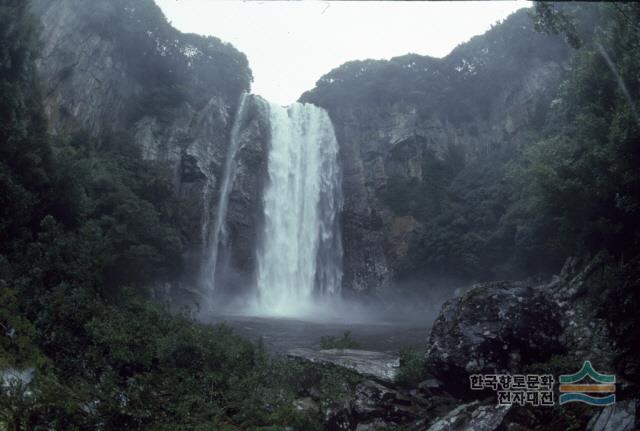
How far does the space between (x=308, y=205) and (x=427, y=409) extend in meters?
24.7

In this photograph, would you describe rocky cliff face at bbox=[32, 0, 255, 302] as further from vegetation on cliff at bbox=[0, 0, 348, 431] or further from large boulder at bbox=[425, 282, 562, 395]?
large boulder at bbox=[425, 282, 562, 395]

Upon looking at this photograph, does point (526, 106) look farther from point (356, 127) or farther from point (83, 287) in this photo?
point (83, 287)

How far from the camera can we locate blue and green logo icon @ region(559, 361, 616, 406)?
17.7ft

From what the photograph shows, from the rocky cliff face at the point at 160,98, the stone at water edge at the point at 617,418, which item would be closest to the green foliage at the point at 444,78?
the rocky cliff face at the point at 160,98

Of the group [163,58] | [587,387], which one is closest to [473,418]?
[587,387]

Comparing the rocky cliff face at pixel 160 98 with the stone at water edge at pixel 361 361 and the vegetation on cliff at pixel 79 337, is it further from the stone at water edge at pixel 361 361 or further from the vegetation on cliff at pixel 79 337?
the stone at water edge at pixel 361 361

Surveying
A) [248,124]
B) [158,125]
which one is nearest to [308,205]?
[248,124]

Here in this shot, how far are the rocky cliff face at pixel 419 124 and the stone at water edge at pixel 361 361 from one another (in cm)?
2023

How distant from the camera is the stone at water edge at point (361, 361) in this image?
7766 millimetres

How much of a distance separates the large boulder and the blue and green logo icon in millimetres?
813

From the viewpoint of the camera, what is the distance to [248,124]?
3262 centimetres

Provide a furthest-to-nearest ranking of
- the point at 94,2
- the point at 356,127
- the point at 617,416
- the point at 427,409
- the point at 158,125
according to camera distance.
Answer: the point at 356,127
the point at 158,125
the point at 94,2
the point at 427,409
the point at 617,416

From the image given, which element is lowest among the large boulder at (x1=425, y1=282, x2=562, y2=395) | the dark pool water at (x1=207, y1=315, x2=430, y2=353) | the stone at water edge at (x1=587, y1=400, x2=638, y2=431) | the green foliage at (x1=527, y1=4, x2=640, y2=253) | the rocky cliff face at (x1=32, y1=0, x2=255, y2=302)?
the dark pool water at (x1=207, y1=315, x2=430, y2=353)

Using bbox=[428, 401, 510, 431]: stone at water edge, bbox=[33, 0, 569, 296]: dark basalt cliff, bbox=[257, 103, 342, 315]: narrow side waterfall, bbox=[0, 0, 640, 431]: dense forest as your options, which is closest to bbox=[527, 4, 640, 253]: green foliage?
bbox=[0, 0, 640, 431]: dense forest
